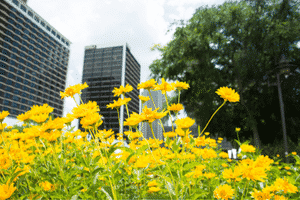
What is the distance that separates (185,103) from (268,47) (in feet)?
13.2

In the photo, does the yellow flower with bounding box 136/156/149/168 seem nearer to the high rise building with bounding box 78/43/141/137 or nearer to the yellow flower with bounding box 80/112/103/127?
the yellow flower with bounding box 80/112/103/127

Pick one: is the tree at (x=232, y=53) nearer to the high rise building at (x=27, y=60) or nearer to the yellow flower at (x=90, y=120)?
the yellow flower at (x=90, y=120)

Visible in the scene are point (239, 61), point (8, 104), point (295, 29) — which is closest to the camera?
point (295, 29)

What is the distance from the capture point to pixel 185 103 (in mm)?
8633

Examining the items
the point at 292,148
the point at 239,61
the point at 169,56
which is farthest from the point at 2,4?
the point at 292,148

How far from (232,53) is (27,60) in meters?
54.3

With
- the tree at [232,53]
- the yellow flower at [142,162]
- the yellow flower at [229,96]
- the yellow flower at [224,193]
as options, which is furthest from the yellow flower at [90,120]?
the tree at [232,53]

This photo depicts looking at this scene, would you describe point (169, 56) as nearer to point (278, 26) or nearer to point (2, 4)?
point (278, 26)

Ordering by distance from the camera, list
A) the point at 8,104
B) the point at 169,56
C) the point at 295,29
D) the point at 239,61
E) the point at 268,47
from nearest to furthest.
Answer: the point at 295,29 → the point at 268,47 → the point at 239,61 → the point at 169,56 → the point at 8,104

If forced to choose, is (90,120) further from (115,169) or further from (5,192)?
(5,192)

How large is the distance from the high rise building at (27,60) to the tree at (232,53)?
45567 mm

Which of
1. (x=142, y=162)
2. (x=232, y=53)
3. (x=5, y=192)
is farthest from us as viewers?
(x=232, y=53)

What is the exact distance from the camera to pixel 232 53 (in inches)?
276

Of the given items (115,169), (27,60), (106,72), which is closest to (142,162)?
(115,169)
